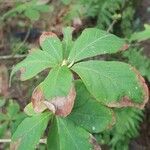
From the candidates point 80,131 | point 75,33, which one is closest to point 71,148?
point 80,131

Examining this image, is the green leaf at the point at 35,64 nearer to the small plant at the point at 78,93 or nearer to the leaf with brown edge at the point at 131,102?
the small plant at the point at 78,93

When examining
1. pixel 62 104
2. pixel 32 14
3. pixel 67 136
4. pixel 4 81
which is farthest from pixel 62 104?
pixel 4 81

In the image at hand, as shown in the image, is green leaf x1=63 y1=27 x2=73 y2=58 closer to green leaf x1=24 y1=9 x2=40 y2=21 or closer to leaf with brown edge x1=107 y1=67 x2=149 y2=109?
leaf with brown edge x1=107 y1=67 x2=149 y2=109

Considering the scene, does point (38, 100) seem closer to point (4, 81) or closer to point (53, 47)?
point (53, 47)

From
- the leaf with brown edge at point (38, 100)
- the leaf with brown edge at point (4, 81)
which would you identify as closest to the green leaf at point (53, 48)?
the leaf with brown edge at point (38, 100)

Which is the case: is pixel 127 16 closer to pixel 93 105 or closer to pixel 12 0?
pixel 12 0

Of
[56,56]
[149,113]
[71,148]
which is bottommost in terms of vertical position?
[149,113]
